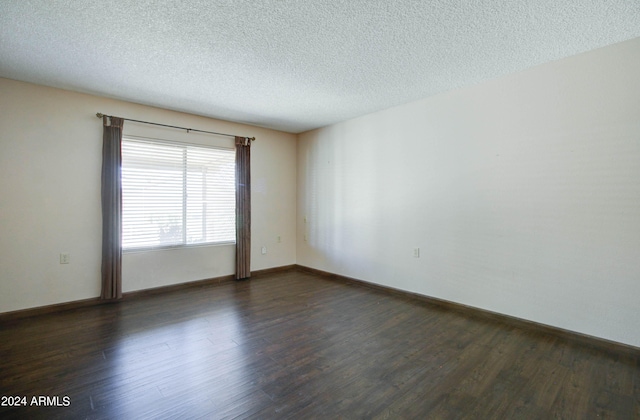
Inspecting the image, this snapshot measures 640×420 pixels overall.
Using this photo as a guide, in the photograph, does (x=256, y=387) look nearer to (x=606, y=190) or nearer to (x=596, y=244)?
(x=596, y=244)

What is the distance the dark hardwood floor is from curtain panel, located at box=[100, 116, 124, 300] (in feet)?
1.12

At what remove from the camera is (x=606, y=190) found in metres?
Answer: 2.49

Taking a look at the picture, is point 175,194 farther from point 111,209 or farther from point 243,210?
point 243,210

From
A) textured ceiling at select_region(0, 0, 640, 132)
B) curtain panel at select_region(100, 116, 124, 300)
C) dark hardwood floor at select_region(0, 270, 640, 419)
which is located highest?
textured ceiling at select_region(0, 0, 640, 132)

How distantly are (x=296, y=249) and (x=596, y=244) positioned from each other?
435 cm

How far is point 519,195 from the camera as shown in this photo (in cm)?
297

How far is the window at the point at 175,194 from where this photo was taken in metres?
3.84

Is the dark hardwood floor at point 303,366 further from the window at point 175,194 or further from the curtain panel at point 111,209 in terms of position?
the window at point 175,194

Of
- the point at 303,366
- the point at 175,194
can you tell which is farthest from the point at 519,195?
the point at 175,194

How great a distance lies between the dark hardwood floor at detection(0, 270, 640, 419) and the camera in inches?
69.7

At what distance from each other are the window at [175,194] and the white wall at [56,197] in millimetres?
217

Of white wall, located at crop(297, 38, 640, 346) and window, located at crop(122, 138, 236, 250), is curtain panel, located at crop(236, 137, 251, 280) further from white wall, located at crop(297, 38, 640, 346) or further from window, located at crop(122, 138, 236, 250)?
white wall, located at crop(297, 38, 640, 346)

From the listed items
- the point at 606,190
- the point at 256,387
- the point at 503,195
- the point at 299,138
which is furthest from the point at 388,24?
the point at 299,138

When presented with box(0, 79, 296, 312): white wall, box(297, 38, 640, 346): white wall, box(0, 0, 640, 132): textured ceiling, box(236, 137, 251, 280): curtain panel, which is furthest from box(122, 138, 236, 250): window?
box(297, 38, 640, 346): white wall
